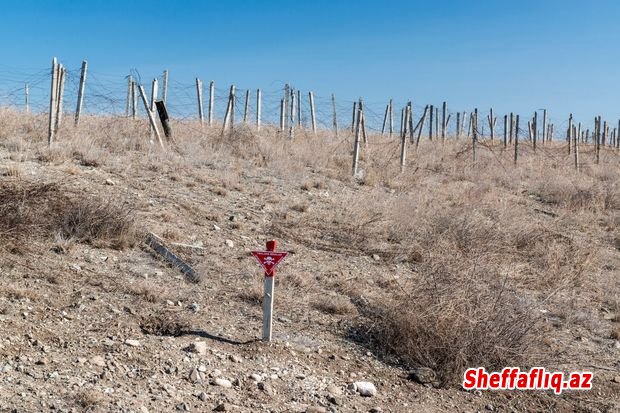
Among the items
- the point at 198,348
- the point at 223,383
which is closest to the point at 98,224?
the point at 198,348

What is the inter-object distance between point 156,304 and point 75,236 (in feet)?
5.91

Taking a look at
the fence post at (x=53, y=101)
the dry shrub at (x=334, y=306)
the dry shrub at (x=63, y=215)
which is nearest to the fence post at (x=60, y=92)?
the fence post at (x=53, y=101)

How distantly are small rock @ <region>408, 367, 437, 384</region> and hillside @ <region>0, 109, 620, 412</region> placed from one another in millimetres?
27

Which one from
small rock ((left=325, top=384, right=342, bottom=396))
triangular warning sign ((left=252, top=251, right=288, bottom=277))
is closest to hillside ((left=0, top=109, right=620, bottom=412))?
small rock ((left=325, top=384, right=342, bottom=396))

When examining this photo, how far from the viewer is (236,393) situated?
4852 millimetres

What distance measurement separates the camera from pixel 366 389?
5.24 metres

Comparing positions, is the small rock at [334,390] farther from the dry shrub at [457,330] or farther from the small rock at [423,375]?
the dry shrub at [457,330]

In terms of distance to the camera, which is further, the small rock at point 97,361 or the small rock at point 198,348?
the small rock at point 198,348

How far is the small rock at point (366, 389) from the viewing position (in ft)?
17.1

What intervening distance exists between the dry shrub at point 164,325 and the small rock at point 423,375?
2.08m

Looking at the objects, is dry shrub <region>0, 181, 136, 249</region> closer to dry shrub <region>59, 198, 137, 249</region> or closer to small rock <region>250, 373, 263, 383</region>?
dry shrub <region>59, 198, 137, 249</region>

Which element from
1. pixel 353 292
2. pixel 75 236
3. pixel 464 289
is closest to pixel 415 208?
pixel 353 292

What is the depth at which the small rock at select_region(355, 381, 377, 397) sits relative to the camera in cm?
521

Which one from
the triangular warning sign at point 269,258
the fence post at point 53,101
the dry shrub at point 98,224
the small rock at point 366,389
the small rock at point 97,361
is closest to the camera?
the small rock at point 97,361
